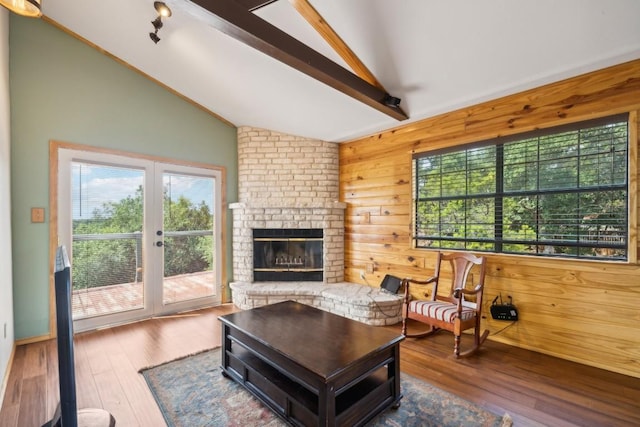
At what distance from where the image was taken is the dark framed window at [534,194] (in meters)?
2.49

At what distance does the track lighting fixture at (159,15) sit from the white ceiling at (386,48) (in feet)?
0.18

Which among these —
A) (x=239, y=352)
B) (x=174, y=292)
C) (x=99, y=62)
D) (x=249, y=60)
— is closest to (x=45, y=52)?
(x=99, y=62)

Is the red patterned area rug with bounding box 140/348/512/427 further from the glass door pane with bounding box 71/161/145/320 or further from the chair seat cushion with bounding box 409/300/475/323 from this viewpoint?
the glass door pane with bounding box 71/161/145/320

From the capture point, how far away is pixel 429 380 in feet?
7.69

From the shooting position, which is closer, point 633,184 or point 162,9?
point 633,184

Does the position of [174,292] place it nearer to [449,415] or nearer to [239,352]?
[239,352]

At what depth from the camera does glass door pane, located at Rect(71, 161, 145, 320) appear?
333cm

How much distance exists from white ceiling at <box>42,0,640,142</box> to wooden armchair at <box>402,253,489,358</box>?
1666 millimetres

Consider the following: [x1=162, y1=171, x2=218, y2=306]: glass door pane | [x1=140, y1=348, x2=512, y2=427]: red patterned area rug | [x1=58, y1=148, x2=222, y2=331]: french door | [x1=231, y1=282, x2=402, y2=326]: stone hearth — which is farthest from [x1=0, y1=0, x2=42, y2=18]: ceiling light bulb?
[x1=231, y1=282, x2=402, y2=326]: stone hearth

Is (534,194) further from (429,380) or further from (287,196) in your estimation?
Result: (287,196)

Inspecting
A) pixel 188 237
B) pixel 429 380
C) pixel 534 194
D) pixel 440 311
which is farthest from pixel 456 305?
pixel 188 237

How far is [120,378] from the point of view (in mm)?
2373

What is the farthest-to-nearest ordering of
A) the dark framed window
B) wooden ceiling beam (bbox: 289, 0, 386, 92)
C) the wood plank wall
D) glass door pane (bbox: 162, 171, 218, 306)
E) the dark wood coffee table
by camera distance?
glass door pane (bbox: 162, 171, 218, 306)
the dark framed window
the wood plank wall
wooden ceiling beam (bbox: 289, 0, 386, 92)
the dark wood coffee table

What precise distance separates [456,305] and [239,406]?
215 centimetres
